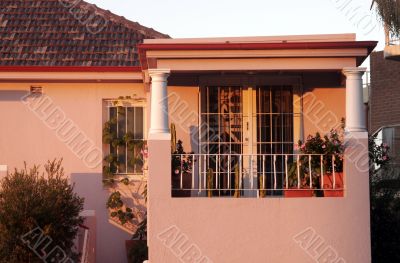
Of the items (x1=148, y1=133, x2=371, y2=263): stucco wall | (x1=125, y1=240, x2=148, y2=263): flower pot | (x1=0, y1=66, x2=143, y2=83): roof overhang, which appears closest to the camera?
(x1=148, y1=133, x2=371, y2=263): stucco wall

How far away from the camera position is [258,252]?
480 inches

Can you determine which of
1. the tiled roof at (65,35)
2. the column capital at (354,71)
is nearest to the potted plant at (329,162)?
the column capital at (354,71)

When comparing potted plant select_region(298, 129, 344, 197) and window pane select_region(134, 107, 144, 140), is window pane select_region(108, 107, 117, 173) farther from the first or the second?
potted plant select_region(298, 129, 344, 197)

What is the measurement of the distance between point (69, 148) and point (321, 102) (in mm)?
4847

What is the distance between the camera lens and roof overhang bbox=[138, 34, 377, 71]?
493 inches

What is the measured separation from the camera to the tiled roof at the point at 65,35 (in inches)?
616

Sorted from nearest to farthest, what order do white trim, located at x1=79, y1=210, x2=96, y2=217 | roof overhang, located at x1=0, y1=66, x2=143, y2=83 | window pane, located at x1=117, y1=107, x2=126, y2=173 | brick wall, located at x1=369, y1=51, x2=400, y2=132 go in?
white trim, located at x1=79, y1=210, x2=96, y2=217, roof overhang, located at x1=0, y1=66, x2=143, y2=83, window pane, located at x1=117, y1=107, x2=126, y2=173, brick wall, located at x1=369, y1=51, x2=400, y2=132

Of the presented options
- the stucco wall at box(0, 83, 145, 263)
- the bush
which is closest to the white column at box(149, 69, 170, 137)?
the bush

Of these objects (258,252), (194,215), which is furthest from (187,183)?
(258,252)

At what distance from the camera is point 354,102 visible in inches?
489

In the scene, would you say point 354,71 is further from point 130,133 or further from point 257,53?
point 130,133

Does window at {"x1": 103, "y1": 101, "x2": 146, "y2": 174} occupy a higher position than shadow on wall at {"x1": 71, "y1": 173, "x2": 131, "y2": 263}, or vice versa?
window at {"x1": 103, "y1": 101, "x2": 146, "y2": 174}

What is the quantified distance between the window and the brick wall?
9258 mm

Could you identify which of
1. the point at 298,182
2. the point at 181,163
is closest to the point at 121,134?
the point at 181,163
